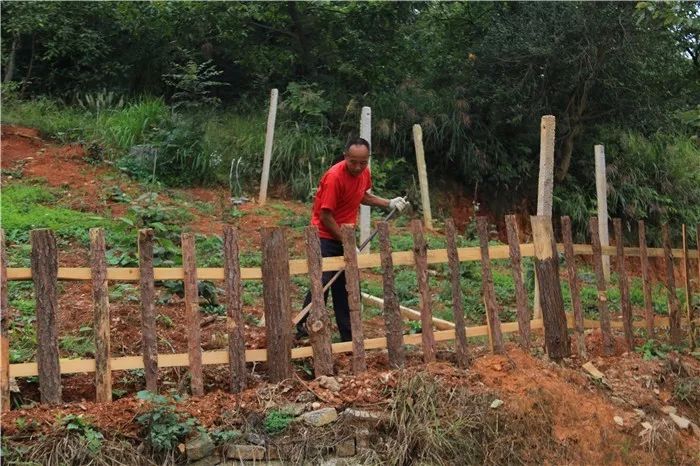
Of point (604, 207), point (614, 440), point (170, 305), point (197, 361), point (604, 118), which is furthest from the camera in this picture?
point (604, 118)

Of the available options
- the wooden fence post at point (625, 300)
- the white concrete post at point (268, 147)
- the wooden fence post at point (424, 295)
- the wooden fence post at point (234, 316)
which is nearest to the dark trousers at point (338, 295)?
the wooden fence post at point (424, 295)

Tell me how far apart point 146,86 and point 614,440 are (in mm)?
11664

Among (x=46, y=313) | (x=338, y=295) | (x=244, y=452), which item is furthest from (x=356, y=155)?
(x=46, y=313)

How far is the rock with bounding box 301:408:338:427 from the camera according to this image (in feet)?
14.1

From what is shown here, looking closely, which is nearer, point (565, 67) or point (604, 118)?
point (565, 67)

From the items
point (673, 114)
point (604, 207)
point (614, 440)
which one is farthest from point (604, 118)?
point (614, 440)

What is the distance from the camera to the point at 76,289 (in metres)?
5.86

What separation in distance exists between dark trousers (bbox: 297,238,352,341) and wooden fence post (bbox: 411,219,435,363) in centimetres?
54

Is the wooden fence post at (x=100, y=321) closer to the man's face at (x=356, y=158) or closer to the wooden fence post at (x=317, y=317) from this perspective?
the wooden fence post at (x=317, y=317)

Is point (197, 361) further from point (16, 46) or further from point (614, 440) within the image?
point (16, 46)

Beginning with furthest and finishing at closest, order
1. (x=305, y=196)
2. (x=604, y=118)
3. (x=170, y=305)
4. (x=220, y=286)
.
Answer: (x=604, y=118)
(x=305, y=196)
(x=220, y=286)
(x=170, y=305)

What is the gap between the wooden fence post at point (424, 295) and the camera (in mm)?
4875

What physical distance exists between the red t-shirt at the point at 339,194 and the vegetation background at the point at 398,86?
5.78 meters

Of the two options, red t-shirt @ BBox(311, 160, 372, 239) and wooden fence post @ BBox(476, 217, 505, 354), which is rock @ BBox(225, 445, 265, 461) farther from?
wooden fence post @ BBox(476, 217, 505, 354)
